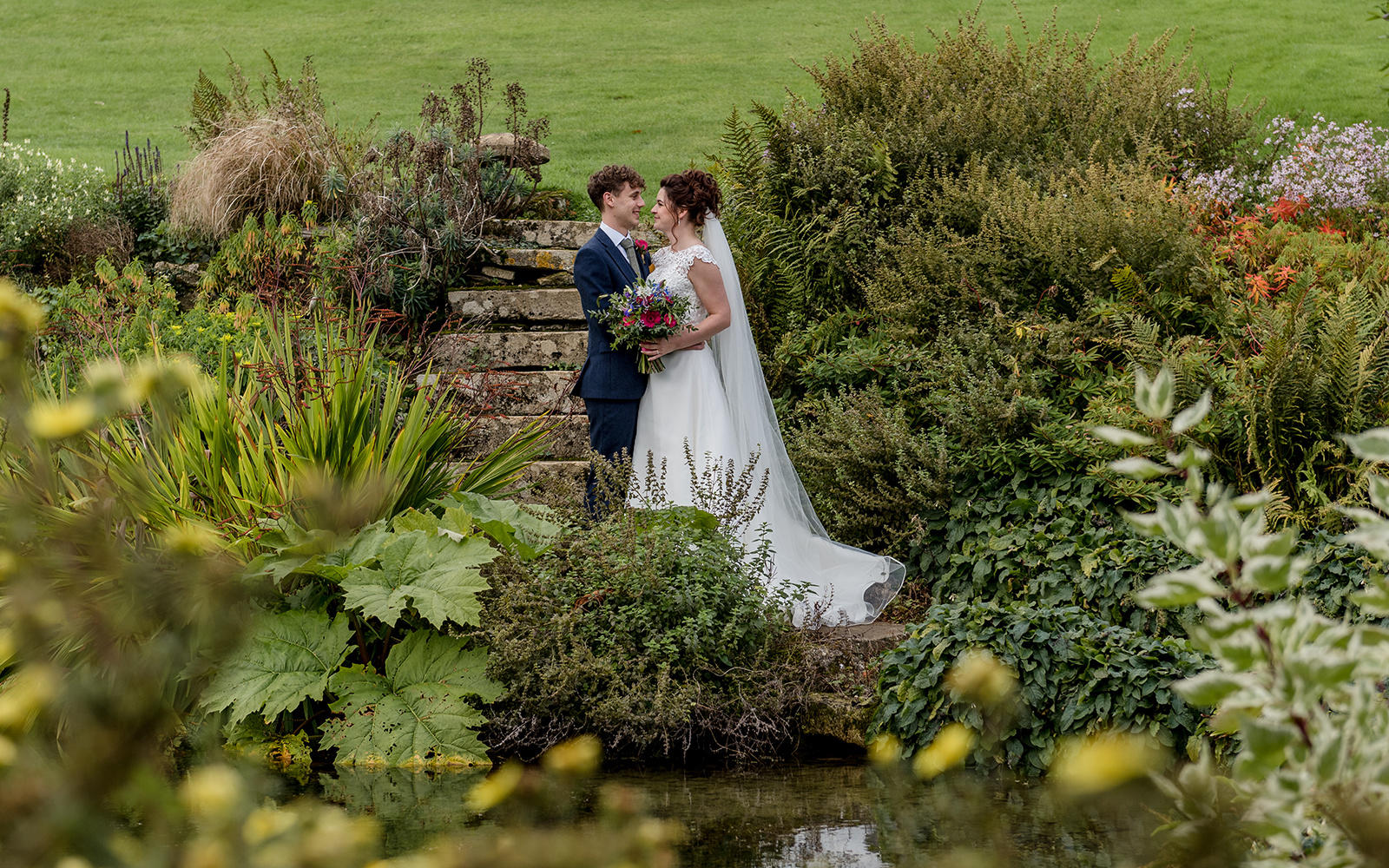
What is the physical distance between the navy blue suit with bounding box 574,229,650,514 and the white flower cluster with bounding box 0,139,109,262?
18.9ft

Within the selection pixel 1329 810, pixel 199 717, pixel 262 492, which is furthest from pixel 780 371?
pixel 1329 810

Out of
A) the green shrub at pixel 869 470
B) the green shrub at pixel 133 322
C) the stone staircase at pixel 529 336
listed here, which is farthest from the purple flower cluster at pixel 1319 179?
the green shrub at pixel 133 322

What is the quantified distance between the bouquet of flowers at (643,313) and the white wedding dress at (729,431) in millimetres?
131

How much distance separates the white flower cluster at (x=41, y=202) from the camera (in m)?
9.66

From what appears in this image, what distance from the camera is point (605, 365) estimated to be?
21.0 ft

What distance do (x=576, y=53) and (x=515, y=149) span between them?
37.7 ft

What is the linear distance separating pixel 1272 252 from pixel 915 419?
2460mm

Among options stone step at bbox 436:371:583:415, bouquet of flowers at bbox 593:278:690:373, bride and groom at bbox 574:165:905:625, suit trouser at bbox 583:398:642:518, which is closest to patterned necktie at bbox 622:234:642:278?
bride and groom at bbox 574:165:905:625

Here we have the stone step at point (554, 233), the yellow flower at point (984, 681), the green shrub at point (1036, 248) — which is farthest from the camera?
the stone step at point (554, 233)

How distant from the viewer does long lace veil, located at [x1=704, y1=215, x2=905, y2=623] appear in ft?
19.6

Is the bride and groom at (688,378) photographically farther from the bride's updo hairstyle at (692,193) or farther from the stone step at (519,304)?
the stone step at (519,304)

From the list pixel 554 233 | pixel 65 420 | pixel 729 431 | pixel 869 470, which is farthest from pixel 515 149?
pixel 65 420

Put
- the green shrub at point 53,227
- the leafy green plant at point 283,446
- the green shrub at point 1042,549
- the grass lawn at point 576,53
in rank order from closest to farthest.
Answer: the leafy green plant at point 283,446 → the green shrub at point 1042,549 → the green shrub at point 53,227 → the grass lawn at point 576,53

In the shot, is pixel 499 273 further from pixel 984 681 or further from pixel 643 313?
pixel 984 681
